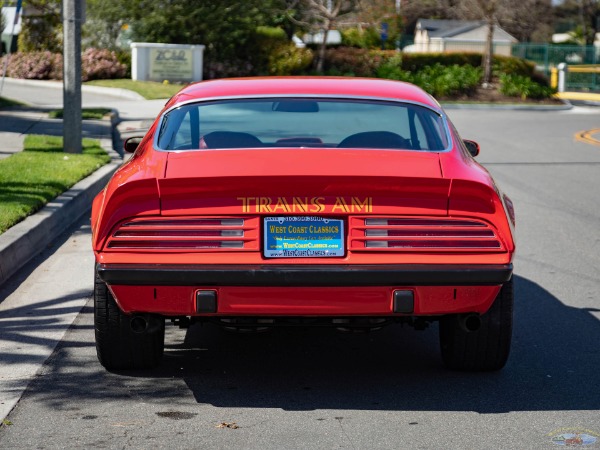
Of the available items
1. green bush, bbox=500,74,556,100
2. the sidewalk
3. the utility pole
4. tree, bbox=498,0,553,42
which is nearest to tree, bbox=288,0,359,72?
tree, bbox=498,0,553,42

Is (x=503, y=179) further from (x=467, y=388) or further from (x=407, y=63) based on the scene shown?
(x=407, y=63)

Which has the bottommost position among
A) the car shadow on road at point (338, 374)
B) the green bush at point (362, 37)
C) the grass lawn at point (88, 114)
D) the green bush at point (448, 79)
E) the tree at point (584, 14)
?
the car shadow on road at point (338, 374)

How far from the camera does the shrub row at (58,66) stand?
119ft

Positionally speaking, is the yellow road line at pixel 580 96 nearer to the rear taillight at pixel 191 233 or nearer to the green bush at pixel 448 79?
the green bush at pixel 448 79

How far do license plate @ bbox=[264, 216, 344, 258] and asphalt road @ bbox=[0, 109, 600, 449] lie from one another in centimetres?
73

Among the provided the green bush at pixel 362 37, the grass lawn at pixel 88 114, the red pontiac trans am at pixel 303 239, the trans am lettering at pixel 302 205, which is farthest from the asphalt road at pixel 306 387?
the green bush at pixel 362 37

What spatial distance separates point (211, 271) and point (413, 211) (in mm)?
951

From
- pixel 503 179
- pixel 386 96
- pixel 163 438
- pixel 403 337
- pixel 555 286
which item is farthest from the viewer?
pixel 503 179

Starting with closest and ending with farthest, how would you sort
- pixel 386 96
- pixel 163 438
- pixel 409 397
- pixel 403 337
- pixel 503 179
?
pixel 163 438
pixel 409 397
pixel 386 96
pixel 403 337
pixel 503 179

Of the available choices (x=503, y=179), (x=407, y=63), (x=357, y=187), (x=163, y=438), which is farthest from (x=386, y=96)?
(x=407, y=63)

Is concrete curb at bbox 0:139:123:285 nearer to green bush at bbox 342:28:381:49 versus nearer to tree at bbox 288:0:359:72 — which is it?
tree at bbox 288:0:359:72

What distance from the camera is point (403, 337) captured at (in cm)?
654

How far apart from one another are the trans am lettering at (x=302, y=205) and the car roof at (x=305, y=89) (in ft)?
4.02

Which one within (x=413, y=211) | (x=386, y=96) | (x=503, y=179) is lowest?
(x=503, y=179)
